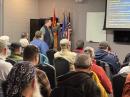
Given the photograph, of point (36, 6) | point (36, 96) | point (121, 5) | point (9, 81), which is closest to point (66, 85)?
point (36, 96)

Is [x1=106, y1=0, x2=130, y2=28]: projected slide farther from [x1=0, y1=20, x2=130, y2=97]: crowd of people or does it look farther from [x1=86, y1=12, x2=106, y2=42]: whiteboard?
[x1=0, y1=20, x2=130, y2=97]: crowd of people

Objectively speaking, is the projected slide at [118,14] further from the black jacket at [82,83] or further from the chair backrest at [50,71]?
the black jacket at [82,83]

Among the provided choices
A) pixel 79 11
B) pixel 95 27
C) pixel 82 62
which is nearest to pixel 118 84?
pixel 82 62

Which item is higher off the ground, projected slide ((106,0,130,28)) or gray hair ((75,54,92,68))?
projected slide ((106,0,130,28))

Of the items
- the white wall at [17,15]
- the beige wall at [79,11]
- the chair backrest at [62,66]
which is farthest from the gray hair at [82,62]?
the white wall at [17,15]

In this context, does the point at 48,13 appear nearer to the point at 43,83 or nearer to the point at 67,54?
the point at 67,54

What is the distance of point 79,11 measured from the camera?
10680 mm

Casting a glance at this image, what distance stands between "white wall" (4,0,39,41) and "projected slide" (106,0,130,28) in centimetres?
288

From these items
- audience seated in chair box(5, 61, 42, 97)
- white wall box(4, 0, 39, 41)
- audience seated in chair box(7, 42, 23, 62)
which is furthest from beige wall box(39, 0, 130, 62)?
audience seated in chair box(5, 61, 42, 97)

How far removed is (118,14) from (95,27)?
3.18 feet

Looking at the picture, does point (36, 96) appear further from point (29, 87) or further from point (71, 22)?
point (71, 22)

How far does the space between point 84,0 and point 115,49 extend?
6.42 feet

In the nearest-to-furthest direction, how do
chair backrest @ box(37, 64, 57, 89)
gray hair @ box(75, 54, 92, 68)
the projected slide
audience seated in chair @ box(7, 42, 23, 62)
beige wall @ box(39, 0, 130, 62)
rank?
1. gray hair @ box(75, 54, 92, 68)
2. chair backrest @ box(37, 64, 57, 89)
3. audience seated in chair @ box(7, 42, 23, 62)
4. the projected slide
5. beige wall @ box(39, 0, 130, 62)

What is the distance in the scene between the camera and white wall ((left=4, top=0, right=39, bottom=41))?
1032 cm
